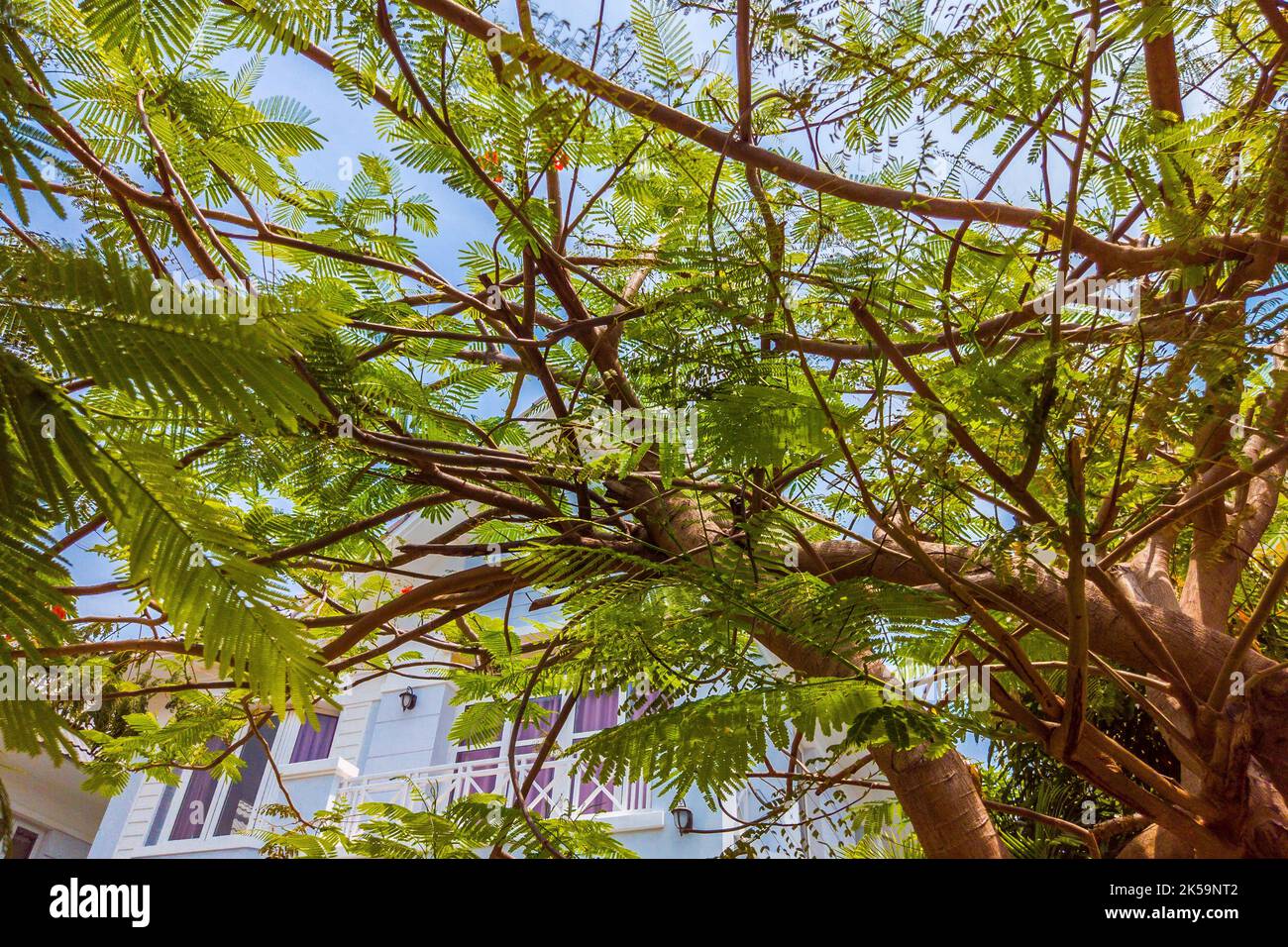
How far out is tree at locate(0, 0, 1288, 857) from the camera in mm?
666

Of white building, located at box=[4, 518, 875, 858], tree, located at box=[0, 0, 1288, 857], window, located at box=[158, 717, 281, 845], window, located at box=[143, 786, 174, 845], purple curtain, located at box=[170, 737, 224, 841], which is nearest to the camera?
tree, located at box=[0, 0, 1288, 857]

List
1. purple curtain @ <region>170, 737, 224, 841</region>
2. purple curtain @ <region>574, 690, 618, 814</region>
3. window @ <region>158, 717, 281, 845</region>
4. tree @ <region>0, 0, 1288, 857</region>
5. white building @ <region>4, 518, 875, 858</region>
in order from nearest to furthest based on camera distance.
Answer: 1. tree @ <region>0, 0, 1288, 857</region>
2. white building @ <region>4, 518, 875, 858</region>
3. purple curtain @ <region>574, 690, 618, 814</region>
4. window @ <region>158, 717, 281, 845</region>
5. purple curtain @ <region>170, 737, 224, 841</region>

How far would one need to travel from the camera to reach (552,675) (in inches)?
103

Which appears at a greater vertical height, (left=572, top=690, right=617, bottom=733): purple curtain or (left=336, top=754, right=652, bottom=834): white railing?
(left=572, top=690, right=617, bottom=733): purple curtain

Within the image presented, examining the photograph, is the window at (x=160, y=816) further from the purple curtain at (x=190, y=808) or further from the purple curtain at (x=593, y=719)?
the purple curtain at (x=593, y=719)

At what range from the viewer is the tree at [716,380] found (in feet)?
2.19

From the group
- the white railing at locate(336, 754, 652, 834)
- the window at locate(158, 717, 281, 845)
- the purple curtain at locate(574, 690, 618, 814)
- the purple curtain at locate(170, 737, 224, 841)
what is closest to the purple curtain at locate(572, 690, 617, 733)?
the purple curtain at locate(574, 690, 618, 814)

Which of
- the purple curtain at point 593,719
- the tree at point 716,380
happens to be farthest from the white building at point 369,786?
the tree at point 716,380

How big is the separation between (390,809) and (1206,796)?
2.12 m

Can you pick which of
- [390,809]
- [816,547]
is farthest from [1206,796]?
[390,809]

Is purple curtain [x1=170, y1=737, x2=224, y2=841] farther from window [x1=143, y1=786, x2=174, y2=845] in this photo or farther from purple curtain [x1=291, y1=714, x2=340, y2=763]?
purple curtain [x1=291, y1=714, x2=340, y2=763]

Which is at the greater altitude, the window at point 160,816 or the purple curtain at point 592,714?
the purple curtain at point 592,714

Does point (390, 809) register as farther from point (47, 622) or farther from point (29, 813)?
point (29, 813)

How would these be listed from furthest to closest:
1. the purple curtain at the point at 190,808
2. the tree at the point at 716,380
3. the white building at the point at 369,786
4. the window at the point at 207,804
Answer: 1. the purple curtain at the point at 190,808
2. the window at the point at 207,804
3. the white building at the point at 369,786
4. the tree at the point at 716,380
